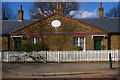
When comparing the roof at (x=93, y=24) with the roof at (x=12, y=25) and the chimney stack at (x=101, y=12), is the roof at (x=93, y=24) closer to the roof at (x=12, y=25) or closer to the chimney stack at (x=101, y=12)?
the roof at (x=12, y=25)

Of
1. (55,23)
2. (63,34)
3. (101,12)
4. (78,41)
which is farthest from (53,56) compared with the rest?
(101,12)

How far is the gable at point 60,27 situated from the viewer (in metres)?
16.9

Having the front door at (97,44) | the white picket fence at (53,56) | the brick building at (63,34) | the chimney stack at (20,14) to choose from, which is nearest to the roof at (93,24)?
the chimney stack at (20,14)

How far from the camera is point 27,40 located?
679 inches

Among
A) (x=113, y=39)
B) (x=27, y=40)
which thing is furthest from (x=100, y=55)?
(x=27, y=40)

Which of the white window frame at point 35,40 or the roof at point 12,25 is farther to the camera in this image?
the roof at point 12,25

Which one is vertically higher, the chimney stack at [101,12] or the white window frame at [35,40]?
the chimney stack at [101,12]

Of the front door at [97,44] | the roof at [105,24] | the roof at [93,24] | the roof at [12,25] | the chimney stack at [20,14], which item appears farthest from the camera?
the chimney stack at [20,14]

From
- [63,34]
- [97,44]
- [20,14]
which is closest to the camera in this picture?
[63,34]

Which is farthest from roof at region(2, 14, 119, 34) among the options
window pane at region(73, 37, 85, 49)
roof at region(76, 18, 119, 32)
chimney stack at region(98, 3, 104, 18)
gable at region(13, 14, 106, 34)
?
window pane at region(73, 37, 85, 49)

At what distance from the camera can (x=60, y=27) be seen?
672 inches

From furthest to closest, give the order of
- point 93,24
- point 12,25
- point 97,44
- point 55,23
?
point 12,25
point 93,24
point 97,44
point 55,23

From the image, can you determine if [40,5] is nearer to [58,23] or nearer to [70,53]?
[58,23]

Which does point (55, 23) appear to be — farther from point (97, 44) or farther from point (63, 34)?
point (97, 44)
